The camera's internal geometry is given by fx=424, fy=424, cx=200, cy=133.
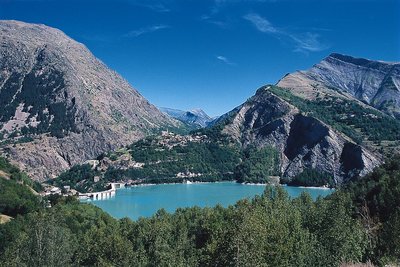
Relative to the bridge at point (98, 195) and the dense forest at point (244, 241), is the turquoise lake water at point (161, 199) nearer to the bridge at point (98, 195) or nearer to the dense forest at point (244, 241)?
the bridge at point (98, 195)

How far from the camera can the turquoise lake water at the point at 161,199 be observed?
130m

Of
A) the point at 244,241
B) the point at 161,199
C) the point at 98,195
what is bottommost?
the point at 161,199

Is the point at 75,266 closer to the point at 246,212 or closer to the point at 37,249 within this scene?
the point at 37,249

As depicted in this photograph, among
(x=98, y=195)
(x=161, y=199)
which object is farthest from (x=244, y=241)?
(x=98, y=195)

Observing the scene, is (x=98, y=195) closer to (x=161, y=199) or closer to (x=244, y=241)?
(x=161, y=199)

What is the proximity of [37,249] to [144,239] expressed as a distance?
625 inches

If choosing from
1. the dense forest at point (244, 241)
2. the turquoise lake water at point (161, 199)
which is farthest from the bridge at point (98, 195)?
the dense forest at point (244, 241)

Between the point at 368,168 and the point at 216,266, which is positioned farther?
the point at 368,168

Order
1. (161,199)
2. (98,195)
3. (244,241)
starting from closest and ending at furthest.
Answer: (244,241) → (161,199) → (98,195)

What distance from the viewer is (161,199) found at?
15525 cm

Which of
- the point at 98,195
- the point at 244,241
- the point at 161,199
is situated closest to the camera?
the point at 244,241

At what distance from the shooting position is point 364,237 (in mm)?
36719

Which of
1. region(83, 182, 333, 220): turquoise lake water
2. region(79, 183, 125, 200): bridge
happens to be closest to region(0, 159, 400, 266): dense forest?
region(83, 182, 333, 220): turquoise lake water

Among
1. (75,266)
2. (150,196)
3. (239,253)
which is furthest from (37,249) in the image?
(150,196)
